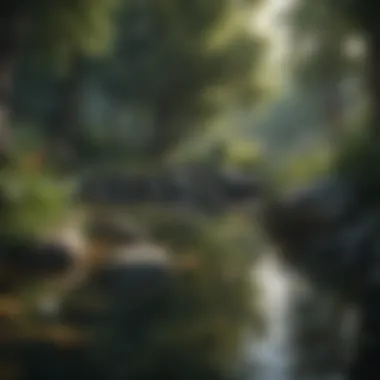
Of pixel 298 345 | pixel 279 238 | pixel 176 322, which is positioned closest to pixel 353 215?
pixel 279 238

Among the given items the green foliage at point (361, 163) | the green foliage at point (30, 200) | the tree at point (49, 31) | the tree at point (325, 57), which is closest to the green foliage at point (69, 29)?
the tree at point (49, 31)

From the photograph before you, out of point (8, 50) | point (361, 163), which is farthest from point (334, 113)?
point (8, 50)

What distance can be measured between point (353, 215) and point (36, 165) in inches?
22.0

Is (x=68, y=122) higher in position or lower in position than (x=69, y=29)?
lower

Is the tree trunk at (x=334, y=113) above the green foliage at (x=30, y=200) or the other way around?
above

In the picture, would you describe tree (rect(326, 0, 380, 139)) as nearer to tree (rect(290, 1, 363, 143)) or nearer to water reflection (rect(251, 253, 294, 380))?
tree (rect(290, 1, 363, 143))

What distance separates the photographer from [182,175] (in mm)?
1571

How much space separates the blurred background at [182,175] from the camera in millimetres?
1504

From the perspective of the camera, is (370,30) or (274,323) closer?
(274,323)

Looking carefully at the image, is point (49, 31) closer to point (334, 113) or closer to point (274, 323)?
point (334, 113)

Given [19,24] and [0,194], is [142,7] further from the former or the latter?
[0,194]

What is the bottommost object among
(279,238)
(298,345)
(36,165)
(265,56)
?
(298,345)

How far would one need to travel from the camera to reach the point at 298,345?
149 cm

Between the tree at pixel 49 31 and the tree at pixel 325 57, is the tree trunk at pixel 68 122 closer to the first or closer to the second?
the tree at pixel 49 31
